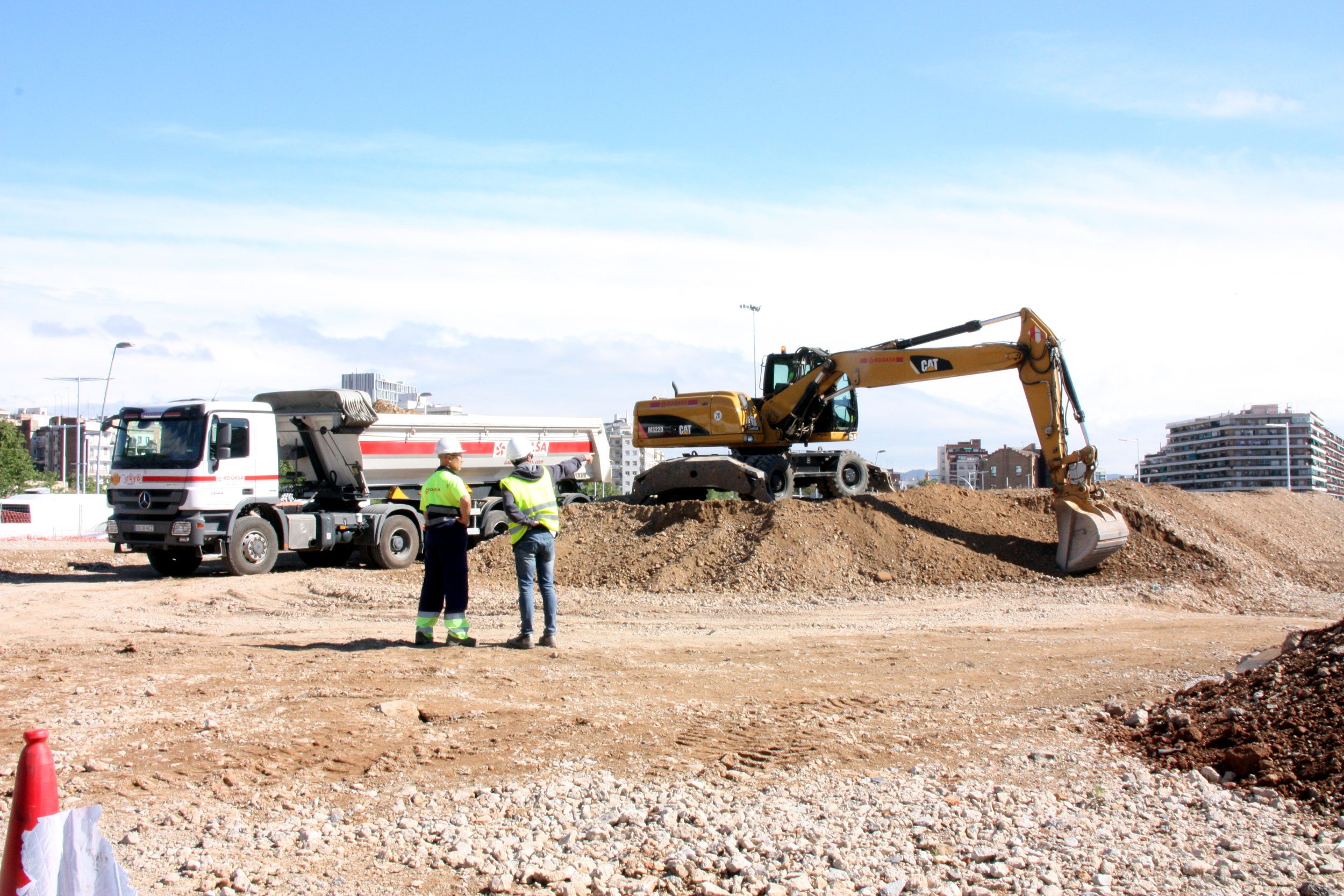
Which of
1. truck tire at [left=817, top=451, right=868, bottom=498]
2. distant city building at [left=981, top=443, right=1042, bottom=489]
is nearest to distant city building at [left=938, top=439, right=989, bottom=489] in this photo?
distant city building at [left=981, top=443, right=1042, bottom=489]

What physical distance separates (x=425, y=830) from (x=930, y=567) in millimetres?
11430

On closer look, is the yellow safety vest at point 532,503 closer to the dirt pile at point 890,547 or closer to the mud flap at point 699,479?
the dirt pile at point 890,547

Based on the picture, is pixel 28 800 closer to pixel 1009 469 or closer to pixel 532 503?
pixel 532 503

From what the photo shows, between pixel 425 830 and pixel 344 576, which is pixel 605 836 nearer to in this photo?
pixel 425 830

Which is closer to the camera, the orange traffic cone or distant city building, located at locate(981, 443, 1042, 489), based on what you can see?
the orange traffic cone

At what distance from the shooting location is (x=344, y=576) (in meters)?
17.0

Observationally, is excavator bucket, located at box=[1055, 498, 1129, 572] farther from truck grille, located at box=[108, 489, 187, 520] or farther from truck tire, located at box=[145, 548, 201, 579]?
truck tire, located at box=[145, 548, 201, 579]

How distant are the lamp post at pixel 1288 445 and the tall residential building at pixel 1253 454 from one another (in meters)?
0.02

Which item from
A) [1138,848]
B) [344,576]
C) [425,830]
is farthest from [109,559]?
[1138,848]

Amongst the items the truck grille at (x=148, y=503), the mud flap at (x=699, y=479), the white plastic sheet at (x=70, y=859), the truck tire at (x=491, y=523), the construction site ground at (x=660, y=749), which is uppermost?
the mud flap at (x=699, y=479)

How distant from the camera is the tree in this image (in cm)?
5125

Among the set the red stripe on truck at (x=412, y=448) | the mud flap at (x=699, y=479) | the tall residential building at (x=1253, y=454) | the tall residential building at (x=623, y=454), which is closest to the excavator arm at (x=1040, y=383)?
the mud flap at (x=699, y=479)

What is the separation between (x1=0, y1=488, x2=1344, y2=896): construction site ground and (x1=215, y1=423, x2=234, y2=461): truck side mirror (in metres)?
3.78

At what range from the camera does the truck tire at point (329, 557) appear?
63.3ft
